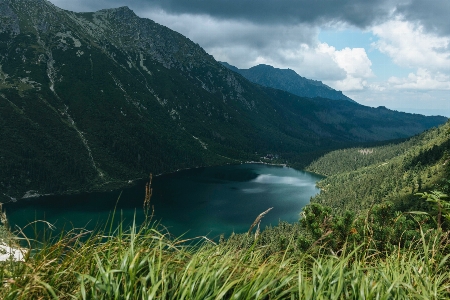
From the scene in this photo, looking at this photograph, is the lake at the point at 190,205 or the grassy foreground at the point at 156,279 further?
the lake at the point at 190,205

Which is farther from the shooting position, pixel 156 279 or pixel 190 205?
pixel 190 205

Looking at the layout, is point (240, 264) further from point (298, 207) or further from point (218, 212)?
point (298, 207)

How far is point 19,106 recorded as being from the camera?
191 metres

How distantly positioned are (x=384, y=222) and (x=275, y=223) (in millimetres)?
109750

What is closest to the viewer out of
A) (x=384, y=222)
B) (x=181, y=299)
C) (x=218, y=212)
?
(x=181, y=299)

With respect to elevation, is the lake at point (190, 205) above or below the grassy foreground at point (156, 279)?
below

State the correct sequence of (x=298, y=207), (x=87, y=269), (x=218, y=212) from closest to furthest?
(x=87, y=269) → (x=218, y=212) → (x=298, y=207)

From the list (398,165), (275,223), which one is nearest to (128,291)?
(275,223)

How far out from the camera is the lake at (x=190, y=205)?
115875 mm

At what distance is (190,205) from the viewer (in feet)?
459

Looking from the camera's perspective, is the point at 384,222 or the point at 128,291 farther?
the point at 384,222

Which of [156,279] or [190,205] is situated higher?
[156,279]

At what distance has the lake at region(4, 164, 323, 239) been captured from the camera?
11588 centimetres

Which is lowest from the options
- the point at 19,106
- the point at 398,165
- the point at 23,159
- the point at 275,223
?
the point at 275,223
